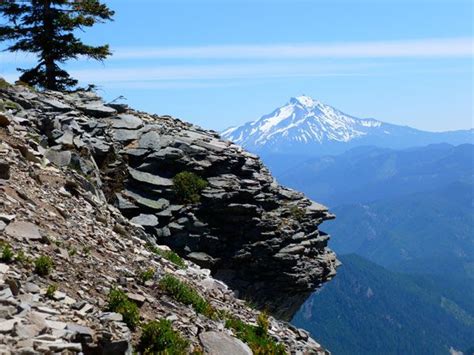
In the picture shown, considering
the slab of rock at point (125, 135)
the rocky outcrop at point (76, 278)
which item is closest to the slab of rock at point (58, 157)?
the rocky outcrop at point (76, 278)

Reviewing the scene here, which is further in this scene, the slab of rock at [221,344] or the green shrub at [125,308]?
the slab of rock at [221,344]

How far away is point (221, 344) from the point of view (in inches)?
587

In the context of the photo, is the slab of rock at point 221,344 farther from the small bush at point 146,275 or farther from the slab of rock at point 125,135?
the slab of rock at point 125,135

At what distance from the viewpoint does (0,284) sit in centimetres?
1167

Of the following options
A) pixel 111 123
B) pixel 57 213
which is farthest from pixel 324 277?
pixel 57 213

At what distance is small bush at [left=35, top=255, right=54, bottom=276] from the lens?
13619 mm

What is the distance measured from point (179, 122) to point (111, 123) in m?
5.69

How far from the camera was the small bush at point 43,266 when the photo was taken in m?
13.6

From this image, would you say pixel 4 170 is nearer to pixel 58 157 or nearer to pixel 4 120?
pixel 4 120

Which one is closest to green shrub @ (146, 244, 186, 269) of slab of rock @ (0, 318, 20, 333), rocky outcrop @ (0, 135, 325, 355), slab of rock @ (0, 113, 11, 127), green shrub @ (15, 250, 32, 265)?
rocky outcrop @ (0, 135, 325, 355)

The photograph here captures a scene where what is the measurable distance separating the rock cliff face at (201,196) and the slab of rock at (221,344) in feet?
33.3

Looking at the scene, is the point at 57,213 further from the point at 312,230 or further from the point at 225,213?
the point at 312,230

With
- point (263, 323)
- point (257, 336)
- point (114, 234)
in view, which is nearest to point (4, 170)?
point (114, 234)

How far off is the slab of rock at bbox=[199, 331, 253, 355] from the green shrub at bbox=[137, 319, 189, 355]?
0.86 metres
